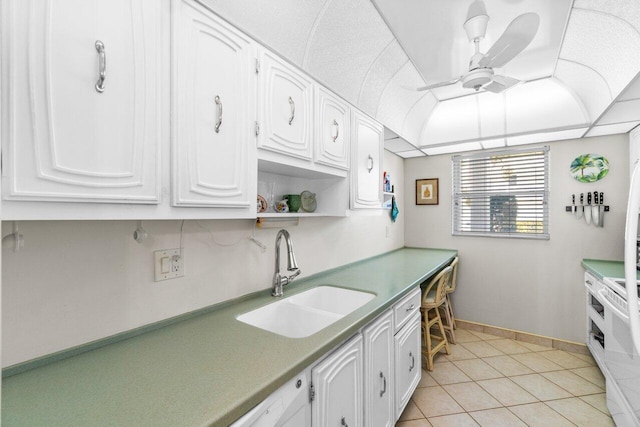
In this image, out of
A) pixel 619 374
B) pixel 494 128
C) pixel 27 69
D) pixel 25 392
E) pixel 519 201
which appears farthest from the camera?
pixel 519 201

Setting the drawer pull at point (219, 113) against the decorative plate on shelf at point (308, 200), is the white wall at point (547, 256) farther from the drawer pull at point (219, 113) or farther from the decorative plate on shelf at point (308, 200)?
the drawer pull at point (219, 113)

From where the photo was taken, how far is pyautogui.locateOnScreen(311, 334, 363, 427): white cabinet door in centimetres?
113

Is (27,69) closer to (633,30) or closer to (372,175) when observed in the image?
(372,175)

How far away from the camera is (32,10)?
72cm

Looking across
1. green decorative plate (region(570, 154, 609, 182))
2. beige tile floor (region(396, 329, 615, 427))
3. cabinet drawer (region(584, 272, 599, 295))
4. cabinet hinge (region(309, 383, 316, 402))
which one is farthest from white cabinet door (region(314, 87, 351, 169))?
green decorative plate (region(570, 154, 609, 182))

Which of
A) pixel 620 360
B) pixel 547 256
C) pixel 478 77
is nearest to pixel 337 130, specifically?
pixel 478 77

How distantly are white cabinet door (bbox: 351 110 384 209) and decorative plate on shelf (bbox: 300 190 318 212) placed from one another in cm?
28

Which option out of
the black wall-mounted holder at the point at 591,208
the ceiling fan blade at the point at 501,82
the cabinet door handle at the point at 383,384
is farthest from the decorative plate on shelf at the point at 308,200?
the black wall-mounted holder at the point at 591,208

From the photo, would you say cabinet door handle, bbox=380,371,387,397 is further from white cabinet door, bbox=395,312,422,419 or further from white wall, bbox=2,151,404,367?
white wall, bbox=2,151,404,367

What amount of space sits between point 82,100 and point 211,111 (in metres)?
0.42

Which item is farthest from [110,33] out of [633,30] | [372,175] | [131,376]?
[633,30]

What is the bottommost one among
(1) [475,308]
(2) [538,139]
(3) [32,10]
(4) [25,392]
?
(1) [475,308]

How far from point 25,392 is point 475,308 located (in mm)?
3817

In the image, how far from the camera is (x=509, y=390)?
2.35m
